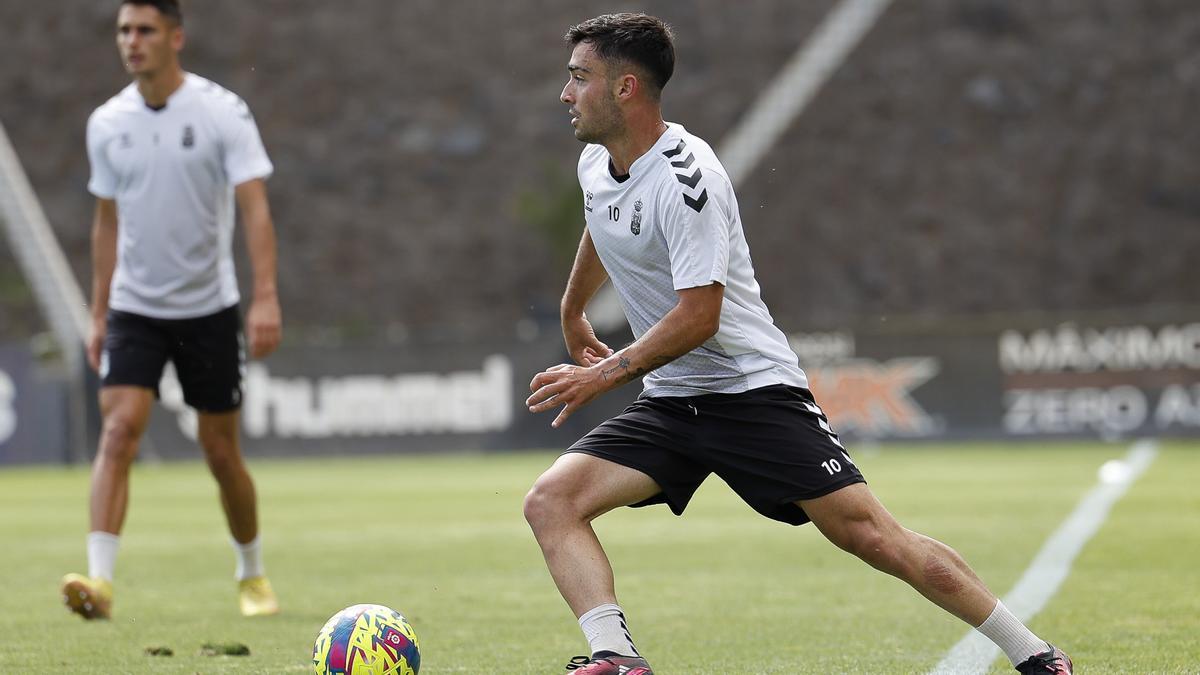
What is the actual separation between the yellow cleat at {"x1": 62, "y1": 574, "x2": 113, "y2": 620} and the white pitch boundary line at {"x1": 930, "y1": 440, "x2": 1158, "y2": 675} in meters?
3.51

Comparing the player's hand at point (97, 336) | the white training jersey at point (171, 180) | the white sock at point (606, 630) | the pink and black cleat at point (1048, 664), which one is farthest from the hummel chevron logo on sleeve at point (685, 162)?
the player's hand at point (97, 336)

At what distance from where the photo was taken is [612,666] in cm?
525

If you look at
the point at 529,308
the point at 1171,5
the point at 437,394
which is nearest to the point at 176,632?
the point at 437,394

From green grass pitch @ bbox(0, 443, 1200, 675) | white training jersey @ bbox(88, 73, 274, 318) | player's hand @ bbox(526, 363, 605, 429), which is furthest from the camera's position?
white training jersey @ bbox(88, 73, 274, 318)

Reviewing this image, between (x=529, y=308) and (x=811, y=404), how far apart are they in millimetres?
29090

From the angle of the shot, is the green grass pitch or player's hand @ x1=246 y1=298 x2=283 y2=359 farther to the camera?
player's hand @ x1=246 y1=298 x2=283 y2=359

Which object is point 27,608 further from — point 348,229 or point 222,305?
point 348,229

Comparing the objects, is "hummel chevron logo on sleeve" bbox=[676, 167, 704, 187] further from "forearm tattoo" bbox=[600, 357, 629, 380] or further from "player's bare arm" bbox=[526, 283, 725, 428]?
"forearm tattoo" bbox=[600, 357, 629, 380]

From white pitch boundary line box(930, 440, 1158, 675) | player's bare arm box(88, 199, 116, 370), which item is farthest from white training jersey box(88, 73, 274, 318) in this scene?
white pitch boundary line box(930, 440, 1158, 675)

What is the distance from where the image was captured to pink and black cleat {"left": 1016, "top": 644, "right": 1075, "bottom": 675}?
5.48 metres

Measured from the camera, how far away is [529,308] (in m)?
34.6

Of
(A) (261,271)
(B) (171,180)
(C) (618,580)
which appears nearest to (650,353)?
(A) (261,271)

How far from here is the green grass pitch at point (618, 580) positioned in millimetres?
6684

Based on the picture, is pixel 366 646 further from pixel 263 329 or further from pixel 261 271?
pixel 261 271
